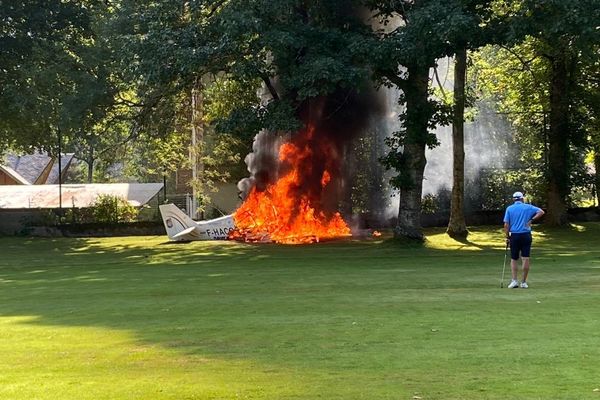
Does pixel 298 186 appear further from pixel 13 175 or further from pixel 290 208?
pixel 13 175

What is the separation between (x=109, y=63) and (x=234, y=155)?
1478 centimetres

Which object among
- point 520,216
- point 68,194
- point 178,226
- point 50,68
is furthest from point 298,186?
point 68,194

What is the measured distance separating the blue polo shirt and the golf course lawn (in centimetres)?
A: 112

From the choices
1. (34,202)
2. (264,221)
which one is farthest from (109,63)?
(34,202)

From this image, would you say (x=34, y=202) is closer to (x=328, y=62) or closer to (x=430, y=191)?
(x=430, y=191)

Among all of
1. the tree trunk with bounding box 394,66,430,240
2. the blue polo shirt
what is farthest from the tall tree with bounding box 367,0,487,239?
the blue polo shirt

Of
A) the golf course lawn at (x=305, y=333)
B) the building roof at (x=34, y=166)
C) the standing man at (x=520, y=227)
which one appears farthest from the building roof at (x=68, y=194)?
the standing man at (x=520, y=227)

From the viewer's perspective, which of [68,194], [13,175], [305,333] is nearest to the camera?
[305,333]

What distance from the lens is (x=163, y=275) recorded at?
857 inches

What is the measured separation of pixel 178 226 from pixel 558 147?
18.2 m

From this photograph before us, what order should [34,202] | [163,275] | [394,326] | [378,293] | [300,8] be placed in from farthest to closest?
1. [34,202]
2. [300,8]
3. [163,275]
4. [378,293]
5. [394,326]

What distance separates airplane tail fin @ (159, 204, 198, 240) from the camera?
3688 cm

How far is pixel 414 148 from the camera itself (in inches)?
1252

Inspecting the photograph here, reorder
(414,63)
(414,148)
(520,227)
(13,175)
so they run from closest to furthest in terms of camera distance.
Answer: (520,227)
(414,63)
(414,148)
(13,175)
